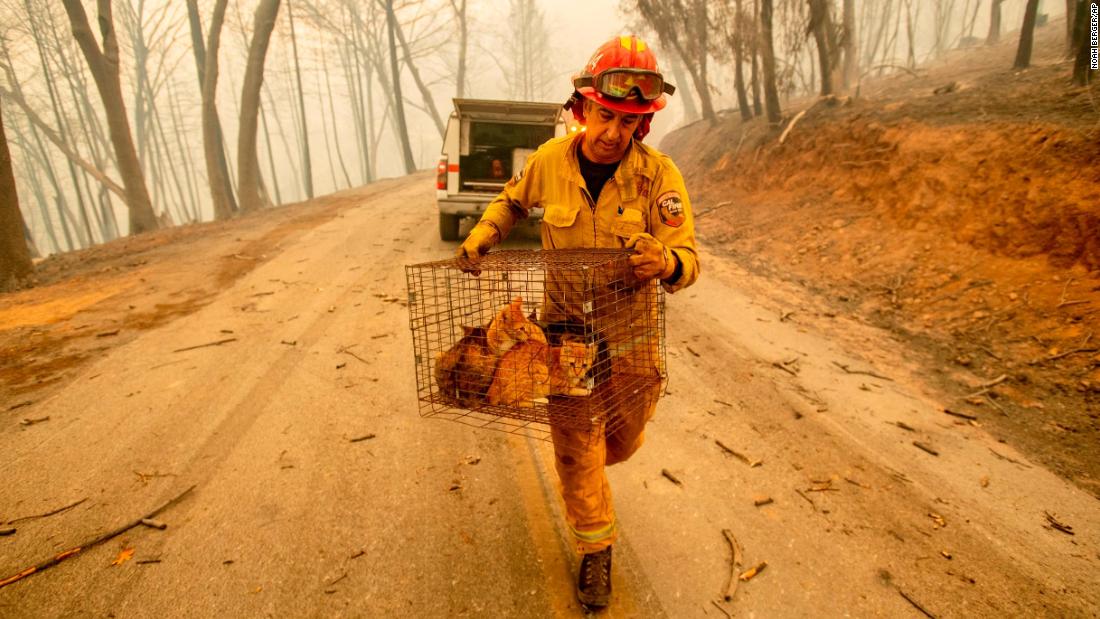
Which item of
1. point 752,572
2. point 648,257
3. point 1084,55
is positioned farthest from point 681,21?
point 752,572

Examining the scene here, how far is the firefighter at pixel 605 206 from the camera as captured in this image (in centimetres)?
206

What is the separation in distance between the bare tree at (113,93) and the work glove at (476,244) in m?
14.0

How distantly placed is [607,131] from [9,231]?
922 cm

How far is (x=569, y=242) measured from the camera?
2.31 metres

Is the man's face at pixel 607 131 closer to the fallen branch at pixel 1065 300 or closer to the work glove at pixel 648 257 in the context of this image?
the work glove at pixel 648 257

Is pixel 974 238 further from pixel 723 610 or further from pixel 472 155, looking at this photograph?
pixel 472 155

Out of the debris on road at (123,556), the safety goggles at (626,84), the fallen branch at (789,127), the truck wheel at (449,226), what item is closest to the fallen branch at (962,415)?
the safety goggles at (626,84)

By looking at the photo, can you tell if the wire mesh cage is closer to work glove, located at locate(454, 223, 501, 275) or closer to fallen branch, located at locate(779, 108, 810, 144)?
work glove, located at locate(454, 223, 501, 275)

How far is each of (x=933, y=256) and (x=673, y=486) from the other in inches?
215

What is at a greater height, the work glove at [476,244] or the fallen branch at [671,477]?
the work glove at [476,244]

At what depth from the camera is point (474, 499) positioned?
2924 millimetres

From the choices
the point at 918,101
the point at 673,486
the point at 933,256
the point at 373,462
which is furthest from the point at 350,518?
the point at 918,101

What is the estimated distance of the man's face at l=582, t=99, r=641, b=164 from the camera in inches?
82.5

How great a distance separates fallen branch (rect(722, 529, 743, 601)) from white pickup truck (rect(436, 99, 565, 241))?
5.49m
